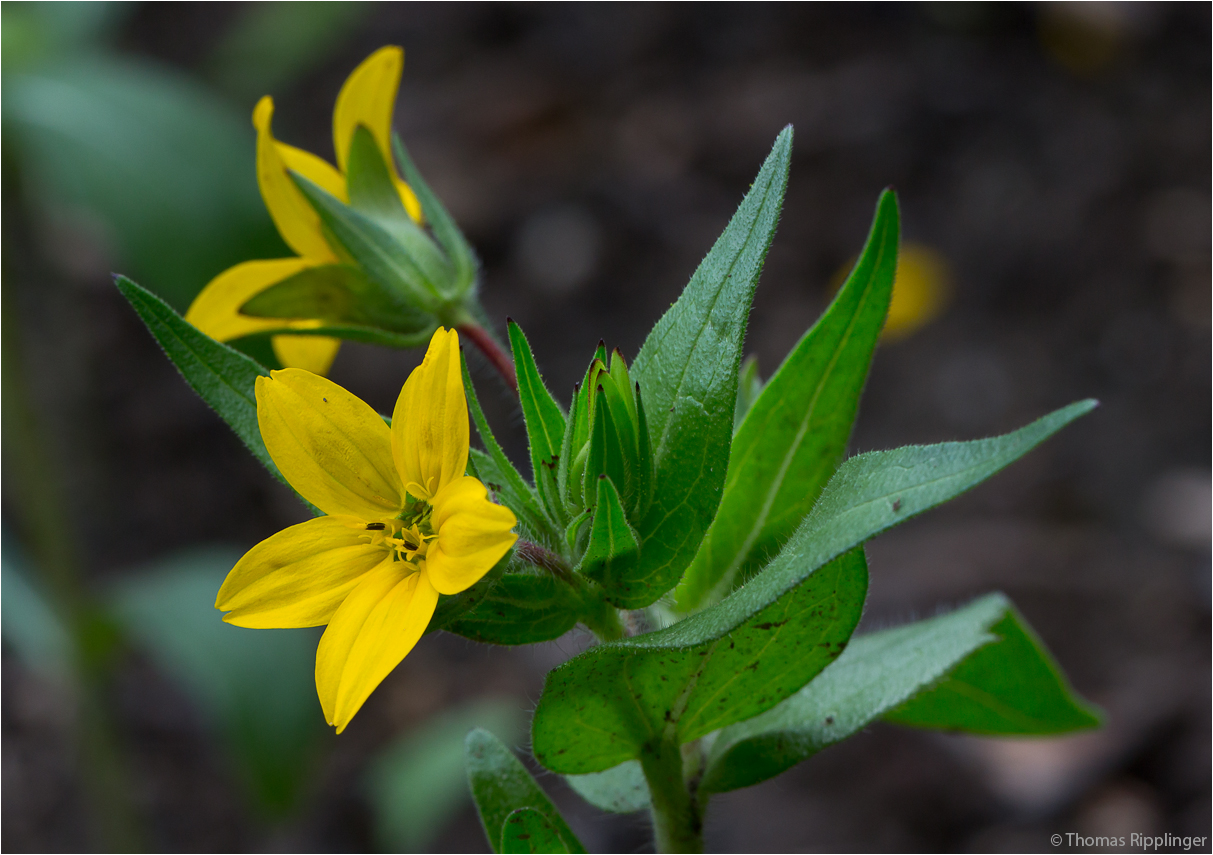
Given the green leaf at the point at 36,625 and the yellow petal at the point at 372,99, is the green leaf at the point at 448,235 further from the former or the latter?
the green leaf at the point at 36,625

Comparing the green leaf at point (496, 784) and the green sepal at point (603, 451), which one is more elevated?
the green sepal at point (603, 451)

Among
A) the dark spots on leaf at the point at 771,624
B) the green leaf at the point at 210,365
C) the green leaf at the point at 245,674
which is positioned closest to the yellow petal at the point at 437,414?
the green leaf at the point at 210,365

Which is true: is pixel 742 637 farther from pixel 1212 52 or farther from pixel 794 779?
pixel 1212 52

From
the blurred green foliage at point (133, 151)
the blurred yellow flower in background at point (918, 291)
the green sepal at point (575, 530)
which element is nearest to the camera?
the green sepal at point (575, 530)

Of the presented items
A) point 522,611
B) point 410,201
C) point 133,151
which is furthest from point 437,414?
point 133,151

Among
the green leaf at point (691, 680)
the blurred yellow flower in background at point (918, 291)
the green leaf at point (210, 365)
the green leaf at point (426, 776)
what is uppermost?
the green leaf at point (210, 365)

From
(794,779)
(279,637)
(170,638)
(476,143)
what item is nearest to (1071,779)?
(794,779)

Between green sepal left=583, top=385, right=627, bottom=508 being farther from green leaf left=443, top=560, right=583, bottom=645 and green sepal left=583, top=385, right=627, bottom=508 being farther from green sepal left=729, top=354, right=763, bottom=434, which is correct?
green sepal left=729, top=354, right=763, bottom=434
